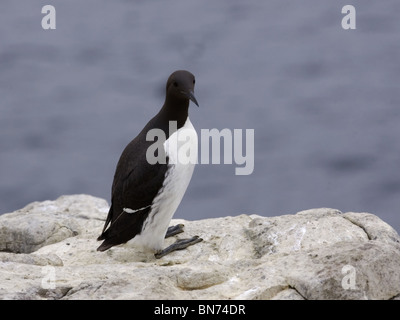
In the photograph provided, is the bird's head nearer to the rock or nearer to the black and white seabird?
the black and white seabird

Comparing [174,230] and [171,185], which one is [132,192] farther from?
[174,230]

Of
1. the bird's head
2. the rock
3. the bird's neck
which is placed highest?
the bird's head

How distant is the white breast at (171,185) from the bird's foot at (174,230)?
0.64 feet

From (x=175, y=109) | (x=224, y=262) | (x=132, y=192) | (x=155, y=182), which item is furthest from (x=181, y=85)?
(x=224, y=262)

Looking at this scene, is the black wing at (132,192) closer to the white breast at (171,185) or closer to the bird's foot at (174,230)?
the white breast at (171,185)

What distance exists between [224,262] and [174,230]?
4.89 ft

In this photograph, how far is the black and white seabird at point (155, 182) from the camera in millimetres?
6289

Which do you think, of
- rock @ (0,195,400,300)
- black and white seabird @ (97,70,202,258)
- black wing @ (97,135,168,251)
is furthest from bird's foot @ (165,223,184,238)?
black wing @ (97,135,168,251)

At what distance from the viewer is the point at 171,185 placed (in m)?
6.34

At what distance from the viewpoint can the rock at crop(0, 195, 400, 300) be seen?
459 centimetres

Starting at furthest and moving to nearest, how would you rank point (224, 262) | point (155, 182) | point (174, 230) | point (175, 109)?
point (174, 230) → point (175, 109) → point (155, 182) → point (224, 262)

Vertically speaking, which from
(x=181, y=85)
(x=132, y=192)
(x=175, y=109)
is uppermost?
(x=181, y=85)

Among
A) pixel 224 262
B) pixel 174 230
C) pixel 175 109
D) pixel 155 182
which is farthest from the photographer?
Answer: pixel 174 230

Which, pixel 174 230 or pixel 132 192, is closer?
pixel 132 192
